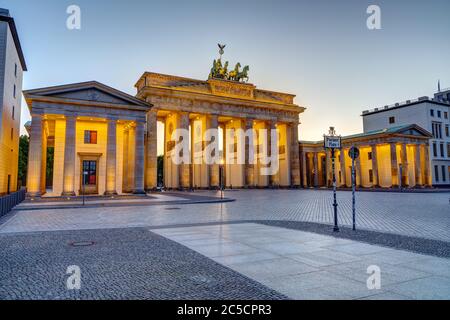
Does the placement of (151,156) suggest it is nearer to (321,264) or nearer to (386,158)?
(321,264)

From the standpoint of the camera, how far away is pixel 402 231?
10.7m

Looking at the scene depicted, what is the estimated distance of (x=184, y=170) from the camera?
1849 inches

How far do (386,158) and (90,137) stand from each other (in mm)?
52672

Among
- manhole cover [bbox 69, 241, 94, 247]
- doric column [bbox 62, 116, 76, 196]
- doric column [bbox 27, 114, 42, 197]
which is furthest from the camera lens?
doric column [bbox 62, 116, 76, 196]

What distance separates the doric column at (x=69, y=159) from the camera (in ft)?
90.2

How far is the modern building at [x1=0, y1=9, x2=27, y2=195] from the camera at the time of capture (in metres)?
27.2

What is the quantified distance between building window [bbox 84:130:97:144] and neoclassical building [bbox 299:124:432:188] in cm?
4347

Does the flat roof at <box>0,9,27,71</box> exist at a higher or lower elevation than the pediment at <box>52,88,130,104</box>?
higher

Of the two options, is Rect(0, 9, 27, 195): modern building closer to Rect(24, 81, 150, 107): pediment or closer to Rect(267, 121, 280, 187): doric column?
Rect(24, 81, 150, 107): pediment

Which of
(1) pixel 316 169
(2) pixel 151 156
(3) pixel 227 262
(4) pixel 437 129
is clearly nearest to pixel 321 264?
(3) pixel 227 262

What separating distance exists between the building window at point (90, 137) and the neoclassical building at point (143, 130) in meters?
0.10

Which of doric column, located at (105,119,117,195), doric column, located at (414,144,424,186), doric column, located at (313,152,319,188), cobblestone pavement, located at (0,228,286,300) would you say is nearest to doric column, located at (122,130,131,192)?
doric column, located at (105,119,117,195)

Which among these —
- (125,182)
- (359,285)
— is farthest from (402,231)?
(125,182)

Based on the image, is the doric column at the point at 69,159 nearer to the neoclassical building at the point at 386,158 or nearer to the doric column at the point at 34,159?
the doric column at the point at 34,159
